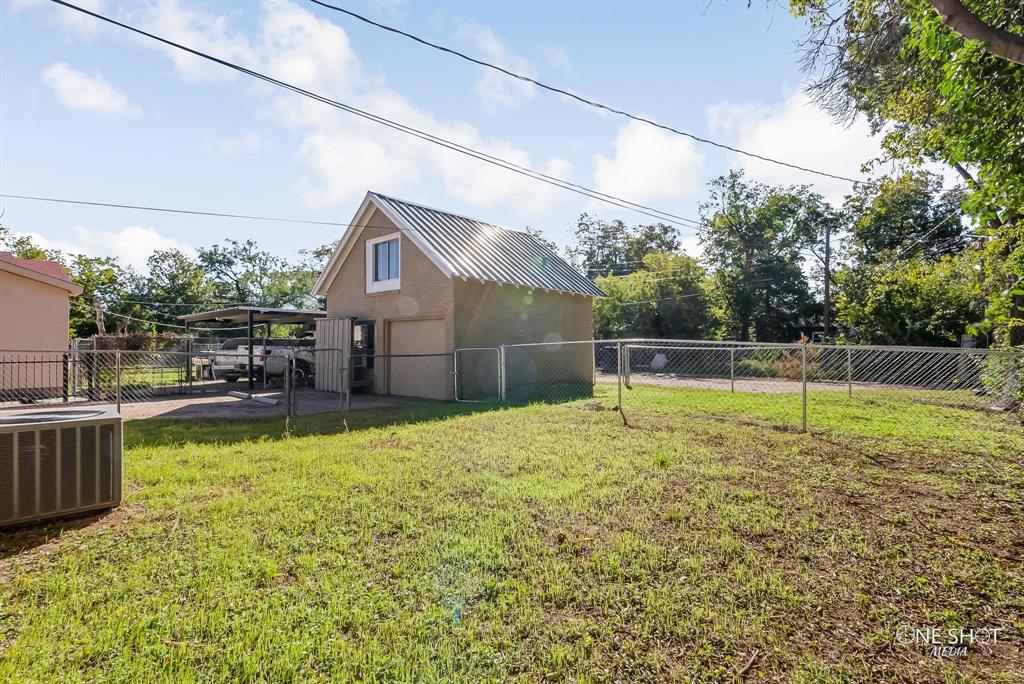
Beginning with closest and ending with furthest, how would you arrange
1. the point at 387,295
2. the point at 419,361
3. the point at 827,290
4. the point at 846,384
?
the point at 419,361 < the point at 846,384 < the point at 387,295 < the point at 827,290

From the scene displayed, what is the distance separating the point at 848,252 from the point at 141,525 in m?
37.8

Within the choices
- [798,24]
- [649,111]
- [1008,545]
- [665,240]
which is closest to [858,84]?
[798,24]

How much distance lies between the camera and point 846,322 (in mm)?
23141

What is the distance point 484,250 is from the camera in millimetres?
14438

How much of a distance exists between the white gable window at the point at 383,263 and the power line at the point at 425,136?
11.8ft

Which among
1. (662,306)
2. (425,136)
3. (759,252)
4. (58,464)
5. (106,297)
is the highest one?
(759,252)

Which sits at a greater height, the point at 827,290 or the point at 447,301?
the point at 827,290

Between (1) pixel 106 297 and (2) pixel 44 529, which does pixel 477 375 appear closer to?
(2) pixel 44 529

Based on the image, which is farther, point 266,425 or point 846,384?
point 846,384

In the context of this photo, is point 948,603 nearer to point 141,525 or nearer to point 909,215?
point 141,525

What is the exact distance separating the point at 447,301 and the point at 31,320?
36.0ft

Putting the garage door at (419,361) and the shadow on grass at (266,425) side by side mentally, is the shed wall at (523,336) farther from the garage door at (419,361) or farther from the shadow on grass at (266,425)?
the shadow on grass at (266,425)

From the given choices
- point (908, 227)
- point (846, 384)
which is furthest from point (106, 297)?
point (908, 227)

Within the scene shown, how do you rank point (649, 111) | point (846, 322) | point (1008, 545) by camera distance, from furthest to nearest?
point (846, 322) < point (649, 111) < point (1008, 545)
